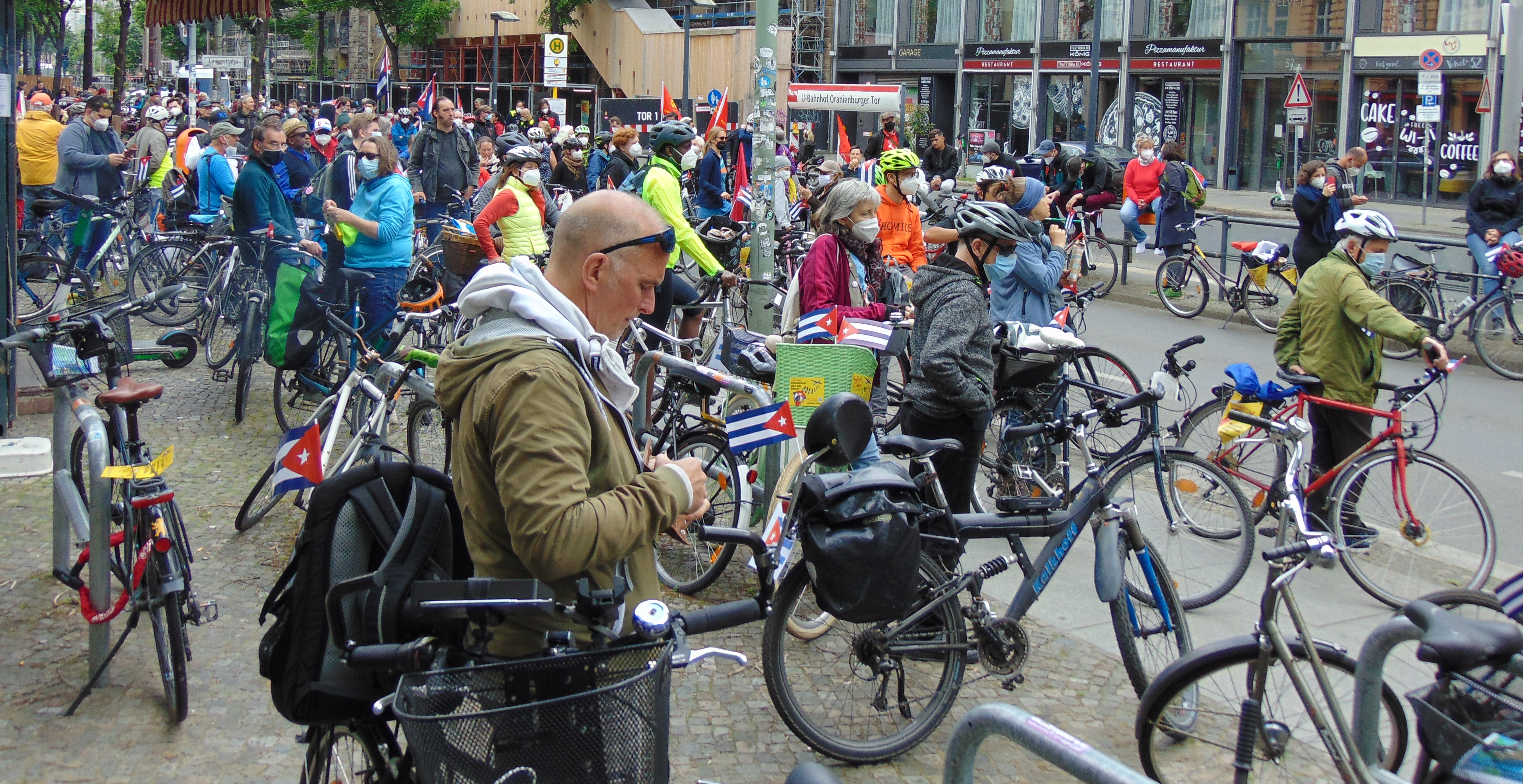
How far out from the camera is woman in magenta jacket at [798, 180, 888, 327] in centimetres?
686

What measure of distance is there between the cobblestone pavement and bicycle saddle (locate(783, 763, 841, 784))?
4.29 feet

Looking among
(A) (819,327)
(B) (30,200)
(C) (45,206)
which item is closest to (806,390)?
(A) (819,327)

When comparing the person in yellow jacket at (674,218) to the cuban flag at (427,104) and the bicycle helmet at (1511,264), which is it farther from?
the cuban flag at (427,104)

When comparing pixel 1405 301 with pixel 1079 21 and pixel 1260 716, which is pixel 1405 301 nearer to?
pixel 1260 716

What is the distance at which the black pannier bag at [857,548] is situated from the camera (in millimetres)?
3342

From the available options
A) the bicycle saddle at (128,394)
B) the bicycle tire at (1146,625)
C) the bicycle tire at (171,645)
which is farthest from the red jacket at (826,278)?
the bicycle tire at (171,645)

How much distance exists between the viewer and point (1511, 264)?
1154cm

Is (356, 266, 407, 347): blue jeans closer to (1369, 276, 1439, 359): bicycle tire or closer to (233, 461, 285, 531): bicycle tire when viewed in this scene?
(233, 461, 285, 531): bicycle tire

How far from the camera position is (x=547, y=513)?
7.79 feet

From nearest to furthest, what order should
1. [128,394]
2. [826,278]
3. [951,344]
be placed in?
[128,394] < [951,344] < [826,278]

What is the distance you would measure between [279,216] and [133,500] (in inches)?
252

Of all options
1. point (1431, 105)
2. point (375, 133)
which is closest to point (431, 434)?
point (375, 133)

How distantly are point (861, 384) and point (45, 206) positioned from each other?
11072mm

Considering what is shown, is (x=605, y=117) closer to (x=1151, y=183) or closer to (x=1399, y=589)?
(x=1151, y=183)
